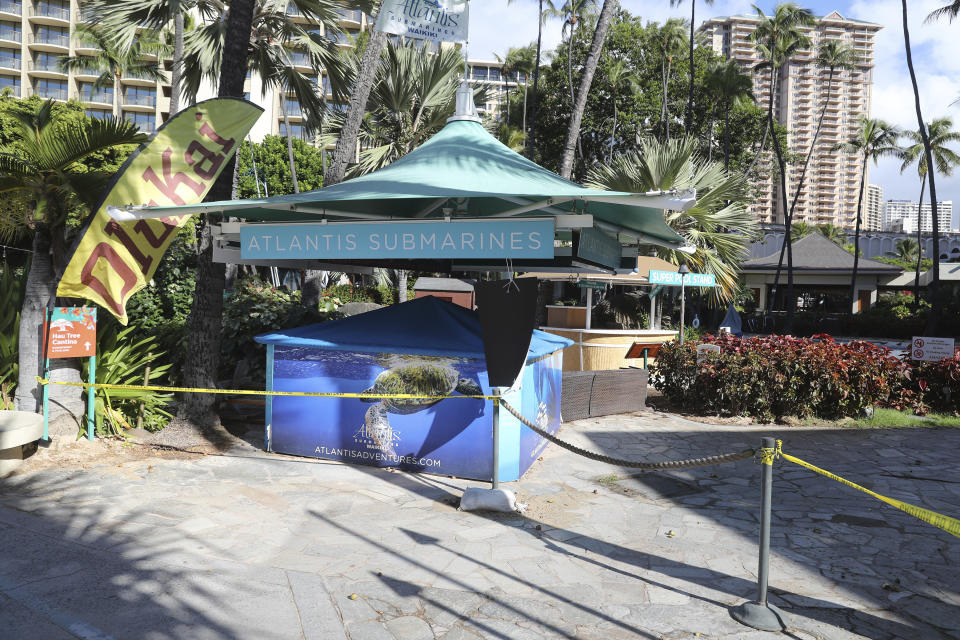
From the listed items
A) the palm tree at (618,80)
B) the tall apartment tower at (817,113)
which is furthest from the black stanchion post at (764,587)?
the tall apartment tower at (817,113)

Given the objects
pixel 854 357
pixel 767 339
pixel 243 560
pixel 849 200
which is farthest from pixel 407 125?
pixel 849 200

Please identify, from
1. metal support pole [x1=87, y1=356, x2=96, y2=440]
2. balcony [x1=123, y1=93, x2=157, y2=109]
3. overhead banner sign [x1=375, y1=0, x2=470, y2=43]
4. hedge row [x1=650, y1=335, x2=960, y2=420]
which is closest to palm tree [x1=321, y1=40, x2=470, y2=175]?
overhead banner sign [x1=375, y1=0, x2=470, y2=43]

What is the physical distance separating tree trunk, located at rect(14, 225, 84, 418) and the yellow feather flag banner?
1.90 feet

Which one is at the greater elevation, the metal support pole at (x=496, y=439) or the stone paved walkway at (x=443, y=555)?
the metal support pole at (x=496, y=439)

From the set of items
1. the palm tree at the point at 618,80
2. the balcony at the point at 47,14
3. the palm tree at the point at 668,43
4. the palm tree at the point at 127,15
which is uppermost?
the balcony at the point at 47,14

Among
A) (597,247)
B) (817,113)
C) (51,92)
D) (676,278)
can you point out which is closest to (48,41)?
(51,92)

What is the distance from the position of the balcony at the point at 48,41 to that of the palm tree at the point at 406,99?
55.6 meters

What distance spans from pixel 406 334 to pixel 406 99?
10202 millimetres

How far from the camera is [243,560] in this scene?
410 centimetres

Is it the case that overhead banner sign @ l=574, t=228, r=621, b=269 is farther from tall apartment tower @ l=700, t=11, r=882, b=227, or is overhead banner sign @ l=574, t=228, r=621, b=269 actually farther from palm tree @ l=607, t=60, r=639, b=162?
tall apartment tower @ l=700, t=11, r=882, b=227

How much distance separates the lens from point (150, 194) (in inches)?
237

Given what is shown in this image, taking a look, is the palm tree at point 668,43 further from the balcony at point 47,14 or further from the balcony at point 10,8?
the balcony at point 10,8

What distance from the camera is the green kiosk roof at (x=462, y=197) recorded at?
5.17 metres

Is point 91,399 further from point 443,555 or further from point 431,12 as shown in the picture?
point 431,12
